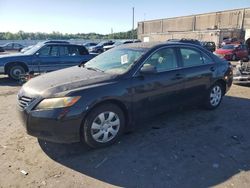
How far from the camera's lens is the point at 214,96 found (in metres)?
5.86

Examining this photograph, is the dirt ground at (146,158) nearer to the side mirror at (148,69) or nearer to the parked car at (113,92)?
the parked car at (113,92)

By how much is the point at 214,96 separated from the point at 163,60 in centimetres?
191

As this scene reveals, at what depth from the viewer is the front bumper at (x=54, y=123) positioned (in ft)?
11.4

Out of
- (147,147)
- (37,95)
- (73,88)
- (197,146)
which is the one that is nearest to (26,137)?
(37,95)

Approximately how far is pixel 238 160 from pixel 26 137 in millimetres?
3496

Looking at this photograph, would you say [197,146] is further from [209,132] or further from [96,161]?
[96,161]

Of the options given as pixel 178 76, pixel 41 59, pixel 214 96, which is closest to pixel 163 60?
pixel 178 76

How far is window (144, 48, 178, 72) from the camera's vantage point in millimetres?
4535

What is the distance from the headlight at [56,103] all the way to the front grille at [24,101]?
23cm

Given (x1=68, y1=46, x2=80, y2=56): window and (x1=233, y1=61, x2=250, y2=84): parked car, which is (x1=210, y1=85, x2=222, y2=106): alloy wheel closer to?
(x1=233, y1=61, x2=250, y2=84): parked car

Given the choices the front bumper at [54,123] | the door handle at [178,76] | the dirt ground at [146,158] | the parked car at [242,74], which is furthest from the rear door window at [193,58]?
the parked car at [242,74]

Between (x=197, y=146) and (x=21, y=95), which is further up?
(x=21, y=95)

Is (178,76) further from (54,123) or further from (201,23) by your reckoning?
(201,23)

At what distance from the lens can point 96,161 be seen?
361 centimetres
